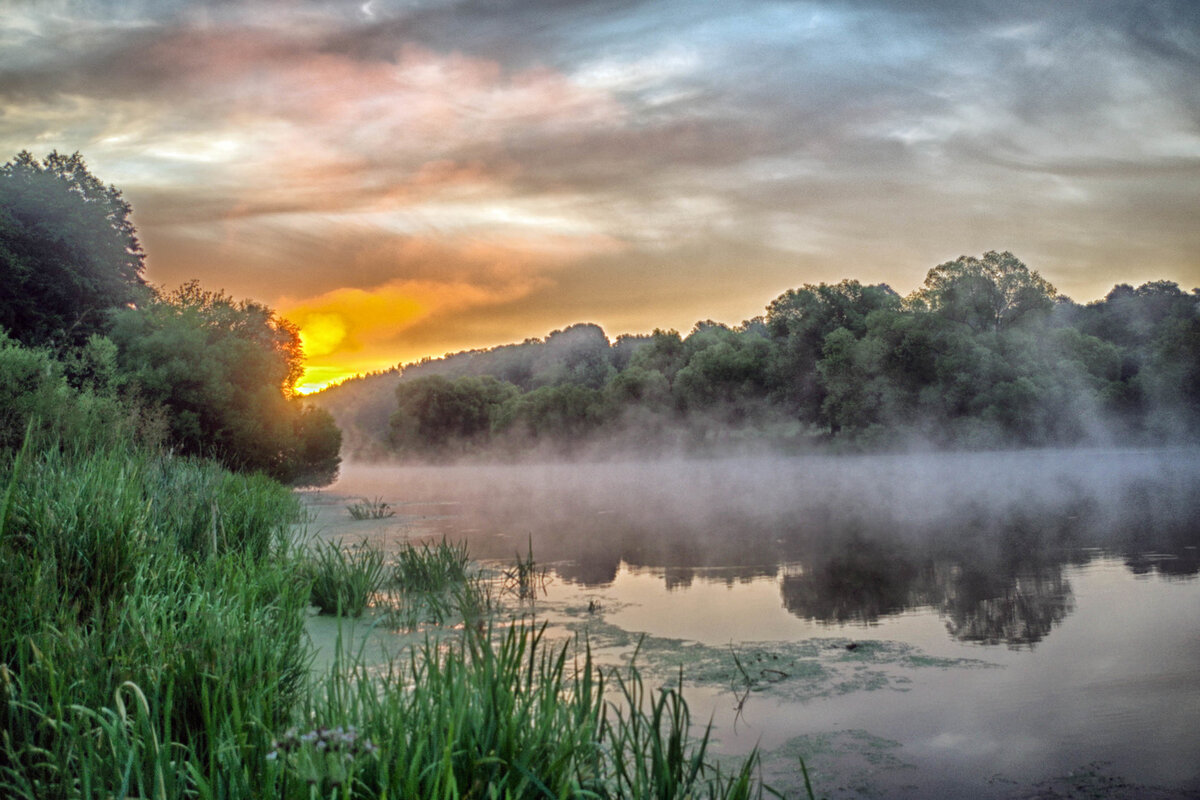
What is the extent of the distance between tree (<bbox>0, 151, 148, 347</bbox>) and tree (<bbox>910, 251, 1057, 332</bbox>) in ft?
156

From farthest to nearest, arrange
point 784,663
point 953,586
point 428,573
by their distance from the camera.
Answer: point 953,586 < point 428,573 < point 784,663

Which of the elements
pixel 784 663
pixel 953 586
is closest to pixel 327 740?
pixel 784 663

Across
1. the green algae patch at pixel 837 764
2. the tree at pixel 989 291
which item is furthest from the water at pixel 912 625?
the tree at pixel 989 291

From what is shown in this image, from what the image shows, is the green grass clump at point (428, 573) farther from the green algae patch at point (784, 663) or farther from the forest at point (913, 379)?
the forest at point (913, 379)

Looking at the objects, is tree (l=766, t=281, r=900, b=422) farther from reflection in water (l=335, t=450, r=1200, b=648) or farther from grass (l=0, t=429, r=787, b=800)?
grass (l=0, t=429, r=787, b=800)

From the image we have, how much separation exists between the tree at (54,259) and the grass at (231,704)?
28800 millimetres

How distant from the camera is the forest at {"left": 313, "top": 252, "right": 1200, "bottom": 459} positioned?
171 feet

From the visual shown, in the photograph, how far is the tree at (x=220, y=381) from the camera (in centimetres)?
2784

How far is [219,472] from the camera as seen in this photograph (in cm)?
1512

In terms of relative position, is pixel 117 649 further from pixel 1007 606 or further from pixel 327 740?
pixel 1007 606

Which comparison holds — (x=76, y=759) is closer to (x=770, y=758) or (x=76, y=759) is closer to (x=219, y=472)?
(x=770, y=758)

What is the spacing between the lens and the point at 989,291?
2254 inches

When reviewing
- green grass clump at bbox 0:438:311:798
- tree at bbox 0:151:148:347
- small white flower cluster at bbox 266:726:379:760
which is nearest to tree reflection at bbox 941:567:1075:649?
green grass clump at bbox 0:438:311:798

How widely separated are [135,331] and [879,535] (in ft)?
81.5
